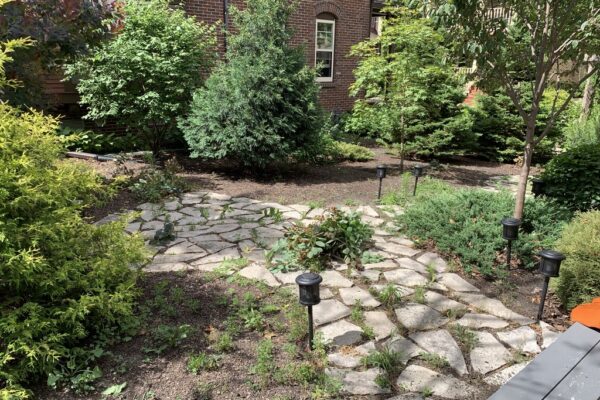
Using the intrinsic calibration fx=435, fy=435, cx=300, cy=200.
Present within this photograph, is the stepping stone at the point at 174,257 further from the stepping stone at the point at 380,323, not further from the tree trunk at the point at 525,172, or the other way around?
the tree trunk at the point at 525,172

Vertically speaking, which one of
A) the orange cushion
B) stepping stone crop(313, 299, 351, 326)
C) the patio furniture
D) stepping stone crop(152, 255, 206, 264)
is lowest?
stepping stone crop(313, 299, 351, 326)

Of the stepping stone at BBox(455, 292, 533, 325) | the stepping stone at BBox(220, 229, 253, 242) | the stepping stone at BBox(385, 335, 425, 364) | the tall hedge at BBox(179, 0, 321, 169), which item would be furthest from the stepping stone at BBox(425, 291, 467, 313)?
the tall hedge at BBox(179, 0, 321, 169)

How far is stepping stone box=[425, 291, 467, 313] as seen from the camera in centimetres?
333

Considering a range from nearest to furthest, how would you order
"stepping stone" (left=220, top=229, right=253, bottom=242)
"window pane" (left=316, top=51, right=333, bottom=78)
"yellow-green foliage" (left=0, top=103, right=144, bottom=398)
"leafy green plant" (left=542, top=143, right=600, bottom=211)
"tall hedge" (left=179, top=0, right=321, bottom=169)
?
1. "yellow-green foliage" (left=0, top=103, right=144, bottom=398)
2. "stepping stone" (left=220, top=229, right=253, bottom=242)
3. "leafy green plant" (left=542, top=143, right=600, bottom=211)
4. "tall hedge" (left=179, top=0, right=321, bottom=169)
5. "window pane" (left=316, top=51, right=333, bottom=78)

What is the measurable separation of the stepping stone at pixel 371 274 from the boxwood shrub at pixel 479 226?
0.85 meters

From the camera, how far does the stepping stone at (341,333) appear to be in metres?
2.82

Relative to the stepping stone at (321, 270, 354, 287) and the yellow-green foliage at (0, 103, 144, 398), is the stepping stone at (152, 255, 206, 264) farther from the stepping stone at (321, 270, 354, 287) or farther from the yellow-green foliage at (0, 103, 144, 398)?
the stepping stone at (321, 270, 354, 287)

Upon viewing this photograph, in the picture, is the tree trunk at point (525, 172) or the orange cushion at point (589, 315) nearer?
the orange cushion at point (589, 315)

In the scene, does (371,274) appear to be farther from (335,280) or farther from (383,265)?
(335,280)

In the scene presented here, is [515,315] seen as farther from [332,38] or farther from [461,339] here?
[332,38]

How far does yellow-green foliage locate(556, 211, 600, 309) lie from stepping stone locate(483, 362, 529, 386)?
96 centimetres

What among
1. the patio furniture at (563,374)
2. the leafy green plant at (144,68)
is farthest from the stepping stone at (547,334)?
the leafy green plant at (144,68)

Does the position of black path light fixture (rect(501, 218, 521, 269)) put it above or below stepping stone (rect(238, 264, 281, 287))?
above

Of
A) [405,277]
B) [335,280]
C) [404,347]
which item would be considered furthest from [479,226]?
[404,347]
